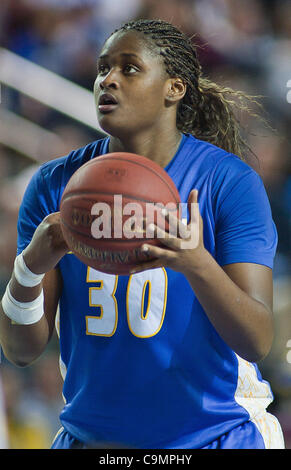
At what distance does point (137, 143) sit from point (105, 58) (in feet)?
0.91

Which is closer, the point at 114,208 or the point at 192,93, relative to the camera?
the point at 114,208

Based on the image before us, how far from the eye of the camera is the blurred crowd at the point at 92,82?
3.75 meters

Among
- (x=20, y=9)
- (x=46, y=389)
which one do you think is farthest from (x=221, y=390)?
(x=20, y=9)

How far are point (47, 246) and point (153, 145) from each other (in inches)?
19.5

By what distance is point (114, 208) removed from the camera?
151 centimetres

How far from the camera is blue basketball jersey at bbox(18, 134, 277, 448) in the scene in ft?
6.10

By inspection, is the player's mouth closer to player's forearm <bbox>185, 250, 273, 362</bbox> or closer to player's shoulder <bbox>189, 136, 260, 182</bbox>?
player's shoulder <bbox>189, 136, 260, 182</bbox>

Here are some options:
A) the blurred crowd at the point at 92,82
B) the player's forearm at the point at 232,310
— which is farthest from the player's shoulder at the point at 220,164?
the blurred crowd at the point at 92,82

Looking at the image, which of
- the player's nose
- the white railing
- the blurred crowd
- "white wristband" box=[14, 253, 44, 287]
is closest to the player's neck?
the player's nose

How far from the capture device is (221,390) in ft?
6.29

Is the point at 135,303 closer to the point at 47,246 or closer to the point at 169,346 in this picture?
the point at 169,346

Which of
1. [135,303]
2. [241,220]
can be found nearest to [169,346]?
[135,303]

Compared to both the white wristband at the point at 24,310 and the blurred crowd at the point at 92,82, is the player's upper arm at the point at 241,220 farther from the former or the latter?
the blurred crowd at the point at 92,82

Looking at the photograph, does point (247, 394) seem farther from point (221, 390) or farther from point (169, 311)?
point (169, 311)
